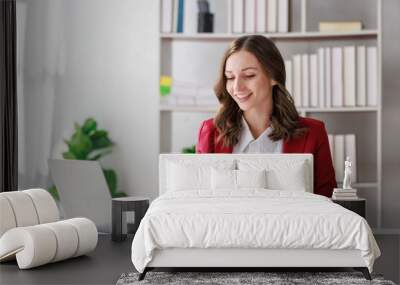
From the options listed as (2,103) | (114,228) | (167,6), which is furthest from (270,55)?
(2,103)

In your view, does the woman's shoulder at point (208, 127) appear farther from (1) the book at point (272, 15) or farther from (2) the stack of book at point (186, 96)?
(1) the book at point (272, 15)

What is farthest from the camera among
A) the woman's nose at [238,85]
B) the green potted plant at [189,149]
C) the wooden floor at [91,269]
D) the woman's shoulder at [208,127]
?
the green potted plant at [189,149]

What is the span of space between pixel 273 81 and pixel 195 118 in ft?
4.79

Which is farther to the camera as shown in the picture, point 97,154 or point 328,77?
point 97,154

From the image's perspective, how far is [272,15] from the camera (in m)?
5.26

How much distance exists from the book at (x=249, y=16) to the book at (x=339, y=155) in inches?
41.1

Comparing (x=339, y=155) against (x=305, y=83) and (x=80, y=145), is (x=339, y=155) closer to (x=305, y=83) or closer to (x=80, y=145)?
(x=305, y=83)

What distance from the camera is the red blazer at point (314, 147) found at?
14.8 ft

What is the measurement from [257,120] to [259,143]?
149 mm

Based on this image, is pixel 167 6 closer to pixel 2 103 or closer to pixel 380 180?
pixel 2 103

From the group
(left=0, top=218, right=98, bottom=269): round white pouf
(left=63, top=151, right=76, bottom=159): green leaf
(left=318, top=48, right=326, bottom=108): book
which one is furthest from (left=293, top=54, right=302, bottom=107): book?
(left=0, top=218, right=98, bottom=269): round white pouf

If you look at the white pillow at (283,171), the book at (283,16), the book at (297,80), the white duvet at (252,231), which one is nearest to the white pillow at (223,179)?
the white pillow at (283,171)

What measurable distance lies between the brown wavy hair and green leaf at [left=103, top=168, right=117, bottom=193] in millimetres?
1427

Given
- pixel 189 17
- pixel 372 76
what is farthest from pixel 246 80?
pixel 372 76
